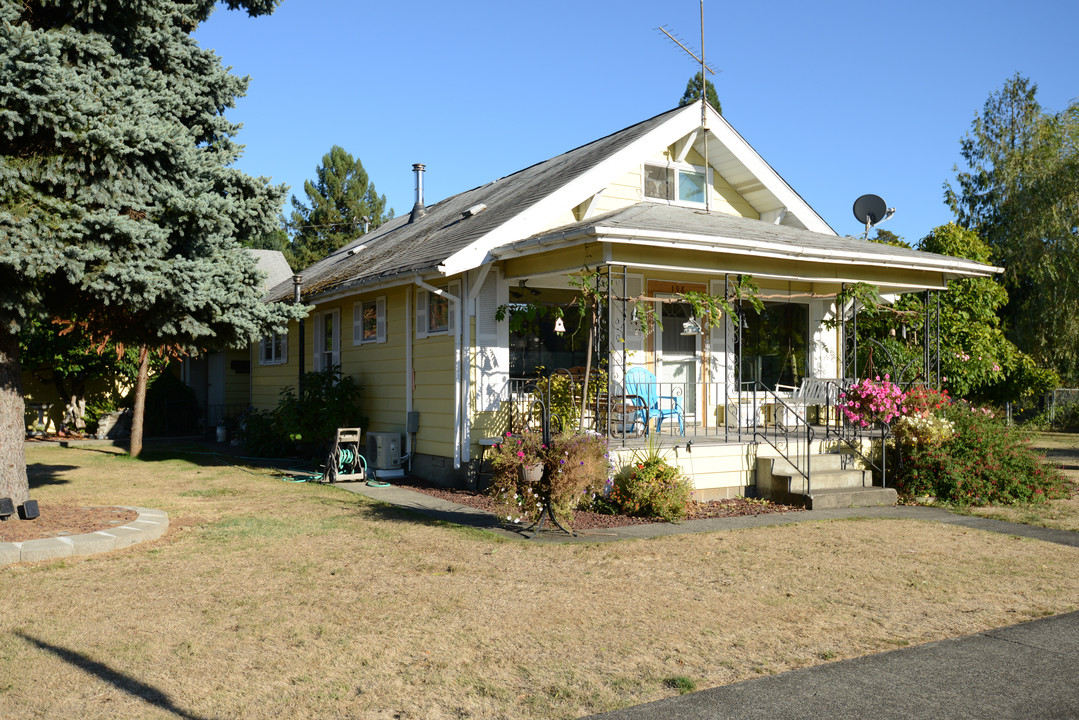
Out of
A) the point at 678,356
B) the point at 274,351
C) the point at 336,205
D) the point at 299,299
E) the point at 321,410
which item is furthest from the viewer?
the point at 336,205

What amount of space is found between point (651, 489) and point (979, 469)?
4678mm

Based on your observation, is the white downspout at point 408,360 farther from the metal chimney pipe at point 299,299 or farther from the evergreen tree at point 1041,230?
the evergreen tree at point 1041,230

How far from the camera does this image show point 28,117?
7449mm

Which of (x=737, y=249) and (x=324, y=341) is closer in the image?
(x=737, y=249)

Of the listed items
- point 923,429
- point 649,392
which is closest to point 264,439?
point 649,392

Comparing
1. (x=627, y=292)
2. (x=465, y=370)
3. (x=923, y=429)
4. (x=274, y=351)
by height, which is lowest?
(x=923, y=429)

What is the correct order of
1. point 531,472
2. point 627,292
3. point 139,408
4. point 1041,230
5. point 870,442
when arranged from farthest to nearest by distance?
point 1041,230
point 139,408
point 627,292
point 870,442
point 531,472

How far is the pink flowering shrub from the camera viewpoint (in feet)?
36.6

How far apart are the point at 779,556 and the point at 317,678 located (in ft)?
15.1

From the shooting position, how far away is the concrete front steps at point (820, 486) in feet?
34.6

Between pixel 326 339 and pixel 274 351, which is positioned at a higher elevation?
pixel 326 339

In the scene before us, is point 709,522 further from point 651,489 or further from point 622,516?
point 622,516

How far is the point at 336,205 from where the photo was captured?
5275cm

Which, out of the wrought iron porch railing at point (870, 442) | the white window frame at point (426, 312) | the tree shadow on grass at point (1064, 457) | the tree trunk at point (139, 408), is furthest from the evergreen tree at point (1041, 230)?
the tree trunk at point (139, 408)
